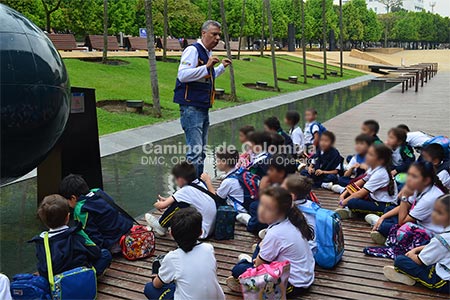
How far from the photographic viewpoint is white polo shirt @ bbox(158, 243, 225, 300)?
3.68 m

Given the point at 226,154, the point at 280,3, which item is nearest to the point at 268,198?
the point at 226,154

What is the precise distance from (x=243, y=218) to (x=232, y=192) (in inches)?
13.0

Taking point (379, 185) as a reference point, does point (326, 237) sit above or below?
below

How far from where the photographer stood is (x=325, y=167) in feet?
26.2

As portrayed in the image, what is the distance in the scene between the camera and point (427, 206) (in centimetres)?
466

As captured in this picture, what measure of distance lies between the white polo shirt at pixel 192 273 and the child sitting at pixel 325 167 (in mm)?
4421

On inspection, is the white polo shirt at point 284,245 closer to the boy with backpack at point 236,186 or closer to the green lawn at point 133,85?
the boy with backpack at point 236,186

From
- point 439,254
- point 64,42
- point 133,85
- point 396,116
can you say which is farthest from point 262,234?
point 64,42

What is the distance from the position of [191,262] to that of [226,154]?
2.64 meters

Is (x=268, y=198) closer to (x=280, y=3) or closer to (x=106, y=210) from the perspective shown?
(x=106, y=210)

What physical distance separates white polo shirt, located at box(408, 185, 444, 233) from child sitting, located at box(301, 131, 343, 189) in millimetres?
3074

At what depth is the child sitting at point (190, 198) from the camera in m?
5.39

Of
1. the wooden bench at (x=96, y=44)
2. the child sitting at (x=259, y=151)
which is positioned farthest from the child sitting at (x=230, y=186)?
the wooden bench at (x=96, y=44)

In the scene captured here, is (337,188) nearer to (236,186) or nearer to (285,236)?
(236,186)
